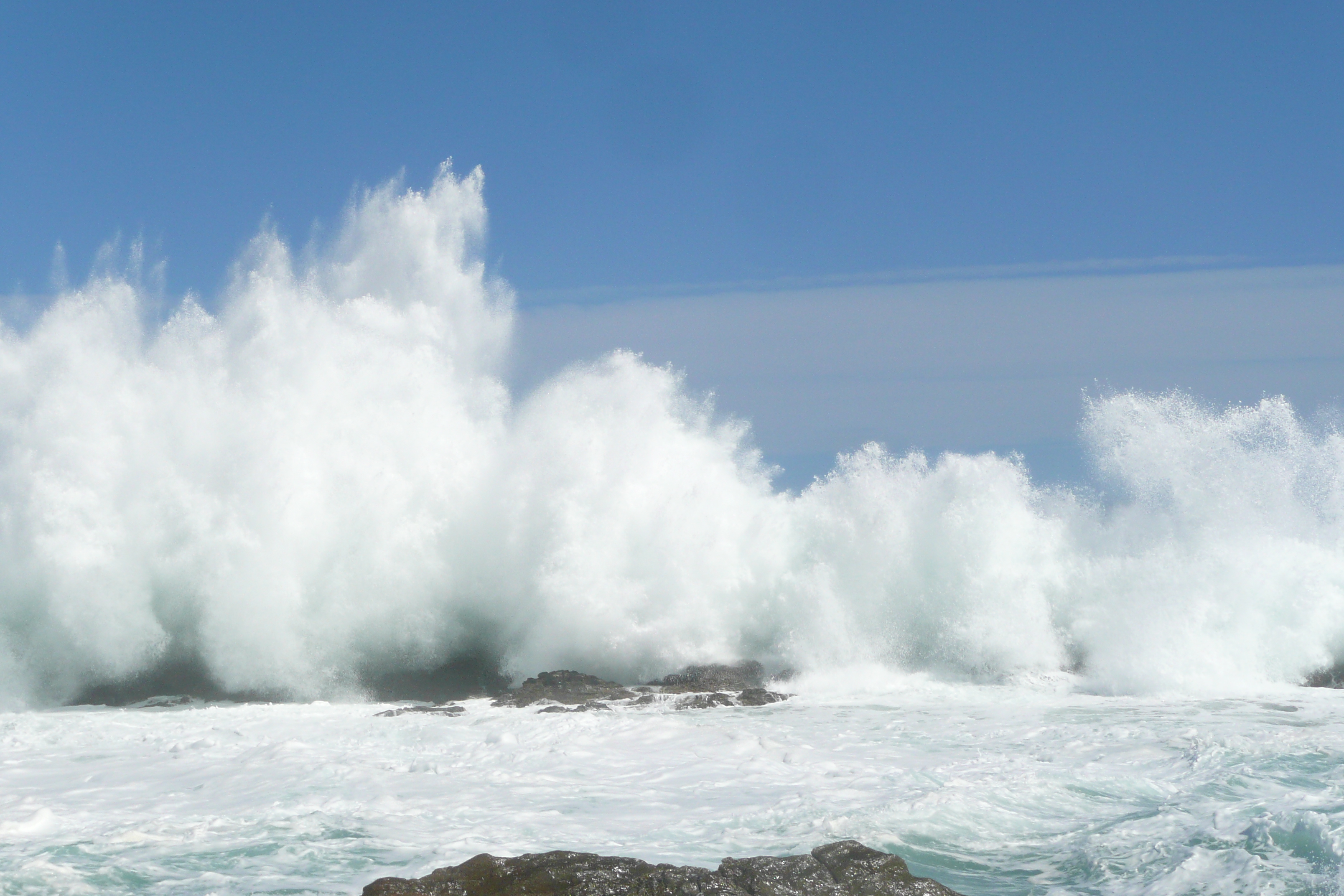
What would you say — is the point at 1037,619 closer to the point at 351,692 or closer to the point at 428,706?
the point at 428,706

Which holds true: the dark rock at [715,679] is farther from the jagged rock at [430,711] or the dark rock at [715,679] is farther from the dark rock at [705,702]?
the jagged rock at [430,711]

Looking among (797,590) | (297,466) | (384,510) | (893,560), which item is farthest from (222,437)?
(893,560)

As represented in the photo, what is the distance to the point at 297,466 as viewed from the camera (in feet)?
55.5

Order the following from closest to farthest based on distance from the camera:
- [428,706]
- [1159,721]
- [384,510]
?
[1159,721], [428,706], [384,510]

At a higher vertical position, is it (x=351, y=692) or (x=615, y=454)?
(x=615, y=454)

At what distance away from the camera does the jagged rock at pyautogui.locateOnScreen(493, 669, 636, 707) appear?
44.7ft

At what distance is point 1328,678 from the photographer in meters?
14.8

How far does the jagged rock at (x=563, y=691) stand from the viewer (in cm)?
1363

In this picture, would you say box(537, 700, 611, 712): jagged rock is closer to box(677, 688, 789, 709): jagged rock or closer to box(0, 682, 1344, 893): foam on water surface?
box(0, 682, 1344, 893): foam on water surface

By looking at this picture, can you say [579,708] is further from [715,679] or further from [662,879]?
[662,879]

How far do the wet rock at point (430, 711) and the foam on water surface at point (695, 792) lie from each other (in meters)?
0.19

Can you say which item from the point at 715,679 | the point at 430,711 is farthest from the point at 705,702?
the point at 430,711

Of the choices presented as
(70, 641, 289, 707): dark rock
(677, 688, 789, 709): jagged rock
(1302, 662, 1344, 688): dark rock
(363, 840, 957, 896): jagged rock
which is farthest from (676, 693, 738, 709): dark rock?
(1302, 662, 1344, 688): dark rock

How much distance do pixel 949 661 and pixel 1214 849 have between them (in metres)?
8.47
